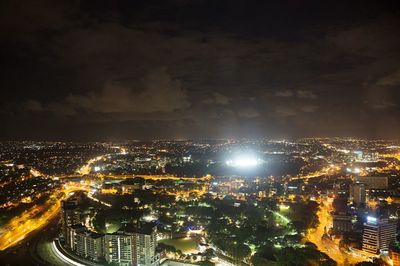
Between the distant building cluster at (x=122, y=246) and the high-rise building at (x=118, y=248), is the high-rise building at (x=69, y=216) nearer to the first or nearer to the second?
the distant building cluster at (x=122, y=246)

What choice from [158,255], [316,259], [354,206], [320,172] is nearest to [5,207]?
[158,255]

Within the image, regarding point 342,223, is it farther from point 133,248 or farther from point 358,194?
point 133,248

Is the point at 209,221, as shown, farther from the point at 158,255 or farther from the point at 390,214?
the point at 390,214

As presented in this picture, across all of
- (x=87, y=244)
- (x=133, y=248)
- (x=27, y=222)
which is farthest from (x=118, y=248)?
(x=27, y=222)

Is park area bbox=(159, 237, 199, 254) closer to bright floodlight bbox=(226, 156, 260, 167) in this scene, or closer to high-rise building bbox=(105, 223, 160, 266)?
high-rise building bbox=(105, 223, 160, 266)

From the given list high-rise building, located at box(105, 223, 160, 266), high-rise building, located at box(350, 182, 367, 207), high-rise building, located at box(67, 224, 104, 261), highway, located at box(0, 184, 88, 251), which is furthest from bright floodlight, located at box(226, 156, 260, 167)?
high-rise building, located at box(105, 223, 160, 266)
